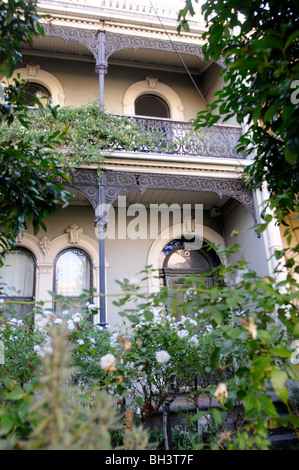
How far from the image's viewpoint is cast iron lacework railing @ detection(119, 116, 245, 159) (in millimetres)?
7379

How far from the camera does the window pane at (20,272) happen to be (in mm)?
7525

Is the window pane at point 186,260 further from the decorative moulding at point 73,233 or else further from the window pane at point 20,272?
the window pane at point 20,272

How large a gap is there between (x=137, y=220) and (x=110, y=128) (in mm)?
2357

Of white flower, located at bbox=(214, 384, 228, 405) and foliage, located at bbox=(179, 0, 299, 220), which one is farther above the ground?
foliage, located at bbox=(179, 0, 299, 220)

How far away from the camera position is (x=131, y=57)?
361 inches

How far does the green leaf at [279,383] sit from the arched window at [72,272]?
22.2 ft

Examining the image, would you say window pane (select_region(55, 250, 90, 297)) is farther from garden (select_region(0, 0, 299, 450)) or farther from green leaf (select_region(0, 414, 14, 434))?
green leaf (select_region(0, 414, 14, 434))

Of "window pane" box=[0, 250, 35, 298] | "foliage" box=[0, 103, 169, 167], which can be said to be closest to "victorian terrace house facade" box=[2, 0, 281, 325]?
"window pane" box=[0, 250, 35, 298]

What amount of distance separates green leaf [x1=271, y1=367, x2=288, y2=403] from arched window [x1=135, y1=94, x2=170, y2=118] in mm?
8858

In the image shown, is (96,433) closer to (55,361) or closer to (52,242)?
(55,361)

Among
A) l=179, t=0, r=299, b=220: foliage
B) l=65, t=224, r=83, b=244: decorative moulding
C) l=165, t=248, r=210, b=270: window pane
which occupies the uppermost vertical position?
l=65, t=224, r=83, b=244: decorative moulding

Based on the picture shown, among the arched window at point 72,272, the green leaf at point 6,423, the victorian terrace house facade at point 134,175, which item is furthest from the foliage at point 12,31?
the arched window at point 72,272

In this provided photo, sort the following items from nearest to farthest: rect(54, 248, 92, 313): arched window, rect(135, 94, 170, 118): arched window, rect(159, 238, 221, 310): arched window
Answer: rect(54, 248, 92, 313): arched window → rect(159, 238, 221, 310): arched window → rect(135, 94, 170, 118): arched window
